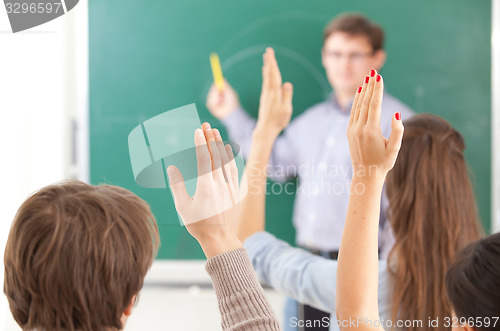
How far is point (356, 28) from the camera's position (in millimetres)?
1401

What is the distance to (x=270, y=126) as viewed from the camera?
940mm

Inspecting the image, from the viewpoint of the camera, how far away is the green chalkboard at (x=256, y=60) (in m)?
1.33

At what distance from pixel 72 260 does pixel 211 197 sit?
164mm

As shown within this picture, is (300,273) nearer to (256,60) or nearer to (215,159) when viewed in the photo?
(215,159)

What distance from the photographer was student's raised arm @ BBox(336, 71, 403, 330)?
0.58m

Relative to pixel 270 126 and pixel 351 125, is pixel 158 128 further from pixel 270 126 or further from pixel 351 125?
pixel 351 125

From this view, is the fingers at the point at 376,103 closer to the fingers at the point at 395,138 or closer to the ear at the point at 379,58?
the fingers at the point at 395,138

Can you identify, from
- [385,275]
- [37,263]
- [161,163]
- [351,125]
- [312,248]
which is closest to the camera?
[37,263]

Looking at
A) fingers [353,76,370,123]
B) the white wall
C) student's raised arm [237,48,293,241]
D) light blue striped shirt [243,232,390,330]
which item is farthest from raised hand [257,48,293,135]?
the white wall

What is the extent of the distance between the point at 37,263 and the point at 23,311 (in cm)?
8

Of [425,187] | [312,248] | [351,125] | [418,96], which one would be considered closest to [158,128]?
[351,125]

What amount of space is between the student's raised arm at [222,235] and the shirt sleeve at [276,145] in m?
0.77

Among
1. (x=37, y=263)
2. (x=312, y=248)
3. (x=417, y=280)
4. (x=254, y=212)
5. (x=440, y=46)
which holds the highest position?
(x=440, y=46)

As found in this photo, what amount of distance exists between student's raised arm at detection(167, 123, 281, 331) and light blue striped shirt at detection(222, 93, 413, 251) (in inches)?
30.1
